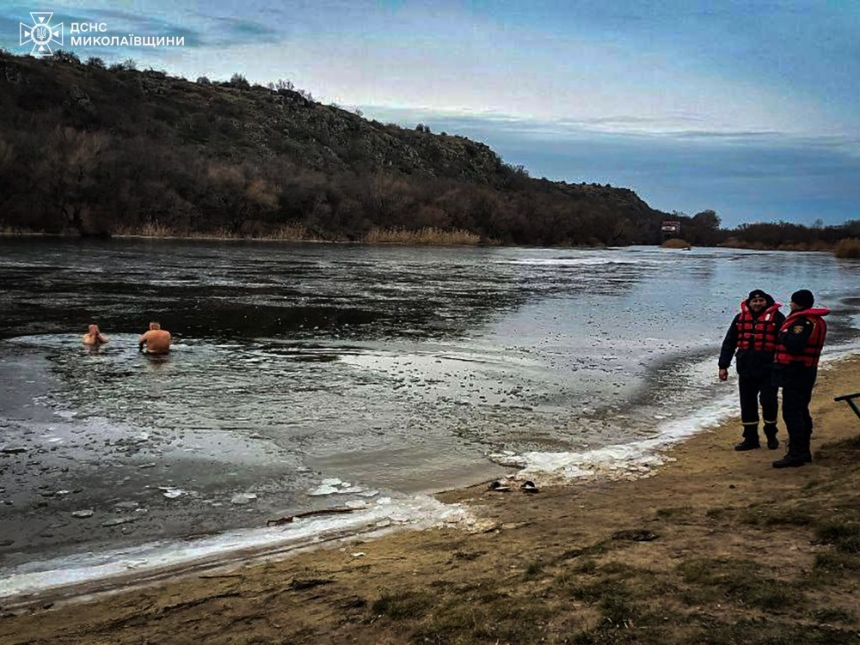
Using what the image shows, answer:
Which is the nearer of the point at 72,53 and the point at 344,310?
the point at 344,310

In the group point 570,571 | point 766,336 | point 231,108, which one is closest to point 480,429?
point 766,336

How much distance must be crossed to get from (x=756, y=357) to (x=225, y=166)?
8654cm

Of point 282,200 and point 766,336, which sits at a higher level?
point 282,200

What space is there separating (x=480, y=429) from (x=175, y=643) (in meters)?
5.87

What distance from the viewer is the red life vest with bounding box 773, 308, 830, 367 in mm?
7215

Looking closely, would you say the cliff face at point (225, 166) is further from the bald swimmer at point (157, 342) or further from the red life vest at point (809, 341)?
the red life vest at point (809, 341)

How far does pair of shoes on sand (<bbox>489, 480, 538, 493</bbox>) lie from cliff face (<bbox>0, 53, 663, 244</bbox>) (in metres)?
68.5

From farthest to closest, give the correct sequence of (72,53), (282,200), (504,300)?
(72,53), (282,200), (504,300)

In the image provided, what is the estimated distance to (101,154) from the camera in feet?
241

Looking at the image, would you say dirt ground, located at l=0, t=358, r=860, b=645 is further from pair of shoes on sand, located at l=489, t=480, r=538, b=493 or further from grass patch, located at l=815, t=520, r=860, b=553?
pair of shoes on sand, located at l=489, t=480, r=538, b=493

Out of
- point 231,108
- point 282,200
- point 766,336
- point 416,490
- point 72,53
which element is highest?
point 72,53

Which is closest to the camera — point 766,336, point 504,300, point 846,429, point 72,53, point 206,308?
point 766,336

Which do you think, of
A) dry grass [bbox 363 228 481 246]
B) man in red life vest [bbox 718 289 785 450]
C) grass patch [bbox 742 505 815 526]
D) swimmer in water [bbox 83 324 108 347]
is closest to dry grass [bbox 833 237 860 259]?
dry grass [bbox 363 228 481 246]

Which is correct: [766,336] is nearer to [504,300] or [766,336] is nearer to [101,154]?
[504,300]
